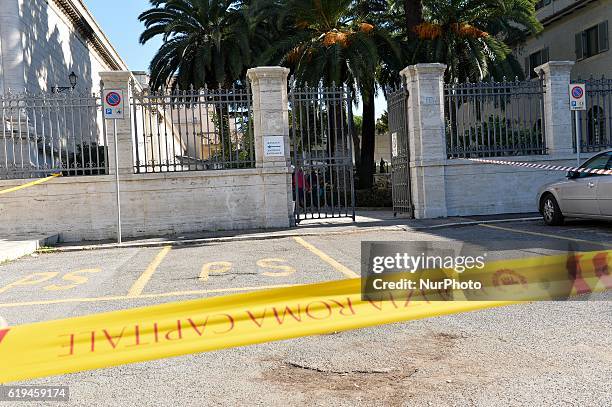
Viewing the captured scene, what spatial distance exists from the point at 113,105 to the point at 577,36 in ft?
81.0

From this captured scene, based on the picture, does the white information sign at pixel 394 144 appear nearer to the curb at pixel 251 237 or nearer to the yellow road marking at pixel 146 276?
the curb at pixel 251 237

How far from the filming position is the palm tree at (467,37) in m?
21.5

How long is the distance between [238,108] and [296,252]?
513 centimetres

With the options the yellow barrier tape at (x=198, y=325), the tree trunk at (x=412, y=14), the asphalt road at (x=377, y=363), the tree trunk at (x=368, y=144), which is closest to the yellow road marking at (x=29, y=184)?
the asphalt road at (x=377, y=363)

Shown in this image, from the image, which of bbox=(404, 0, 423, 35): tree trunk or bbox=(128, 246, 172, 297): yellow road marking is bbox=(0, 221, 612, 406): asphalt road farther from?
bbox=(404, 0, 423, 35): tree trunk

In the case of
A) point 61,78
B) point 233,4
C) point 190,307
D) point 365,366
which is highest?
point 233,4

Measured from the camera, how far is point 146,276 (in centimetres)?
800

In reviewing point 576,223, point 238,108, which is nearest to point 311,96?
point 238,108

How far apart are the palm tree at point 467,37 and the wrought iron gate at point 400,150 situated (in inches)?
277

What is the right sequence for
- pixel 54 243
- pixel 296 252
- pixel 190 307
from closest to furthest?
pixel 190 307 < pixel 296 252 < pixel 54 243

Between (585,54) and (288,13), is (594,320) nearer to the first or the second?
(288,13)

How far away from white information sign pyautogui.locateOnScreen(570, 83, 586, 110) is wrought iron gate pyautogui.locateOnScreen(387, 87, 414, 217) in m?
3.65

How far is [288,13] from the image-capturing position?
20844mm

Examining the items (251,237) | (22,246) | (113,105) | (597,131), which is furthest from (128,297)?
(597,131)
